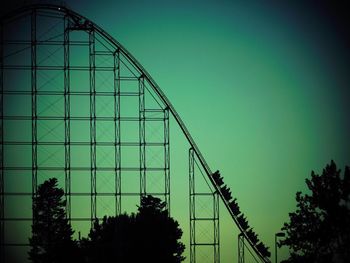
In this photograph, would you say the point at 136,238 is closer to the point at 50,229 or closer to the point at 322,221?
the point at 50,229

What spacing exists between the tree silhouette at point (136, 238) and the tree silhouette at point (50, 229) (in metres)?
0.90

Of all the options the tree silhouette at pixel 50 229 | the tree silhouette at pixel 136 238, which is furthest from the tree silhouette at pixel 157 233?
the tree silhouette at pixel 50 229

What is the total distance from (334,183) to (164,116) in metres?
12.7

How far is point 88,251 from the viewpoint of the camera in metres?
30.9

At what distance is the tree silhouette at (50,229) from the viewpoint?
31.5 metres

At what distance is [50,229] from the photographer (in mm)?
32375

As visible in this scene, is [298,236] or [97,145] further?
[97,145]

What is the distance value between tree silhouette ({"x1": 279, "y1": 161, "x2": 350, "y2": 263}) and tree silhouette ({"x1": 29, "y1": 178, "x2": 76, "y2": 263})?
541 inches

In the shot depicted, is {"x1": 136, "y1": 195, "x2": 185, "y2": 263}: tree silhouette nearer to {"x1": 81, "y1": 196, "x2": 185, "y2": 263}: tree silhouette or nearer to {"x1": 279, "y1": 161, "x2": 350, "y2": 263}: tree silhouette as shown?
{"x1": 81, "y1": 196, "x2": 185, "y2": 263}: tree silhouette

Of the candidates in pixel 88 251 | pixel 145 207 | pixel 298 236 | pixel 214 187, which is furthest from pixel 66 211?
pixel 298 236

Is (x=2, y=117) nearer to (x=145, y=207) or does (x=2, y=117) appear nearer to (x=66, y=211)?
(x=66, y=211)

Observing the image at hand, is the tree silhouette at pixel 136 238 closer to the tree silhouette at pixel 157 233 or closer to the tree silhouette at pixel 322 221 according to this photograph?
the tree silhouette at pixel 157 233

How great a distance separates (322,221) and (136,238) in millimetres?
12986

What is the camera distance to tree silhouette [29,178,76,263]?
103 feet
